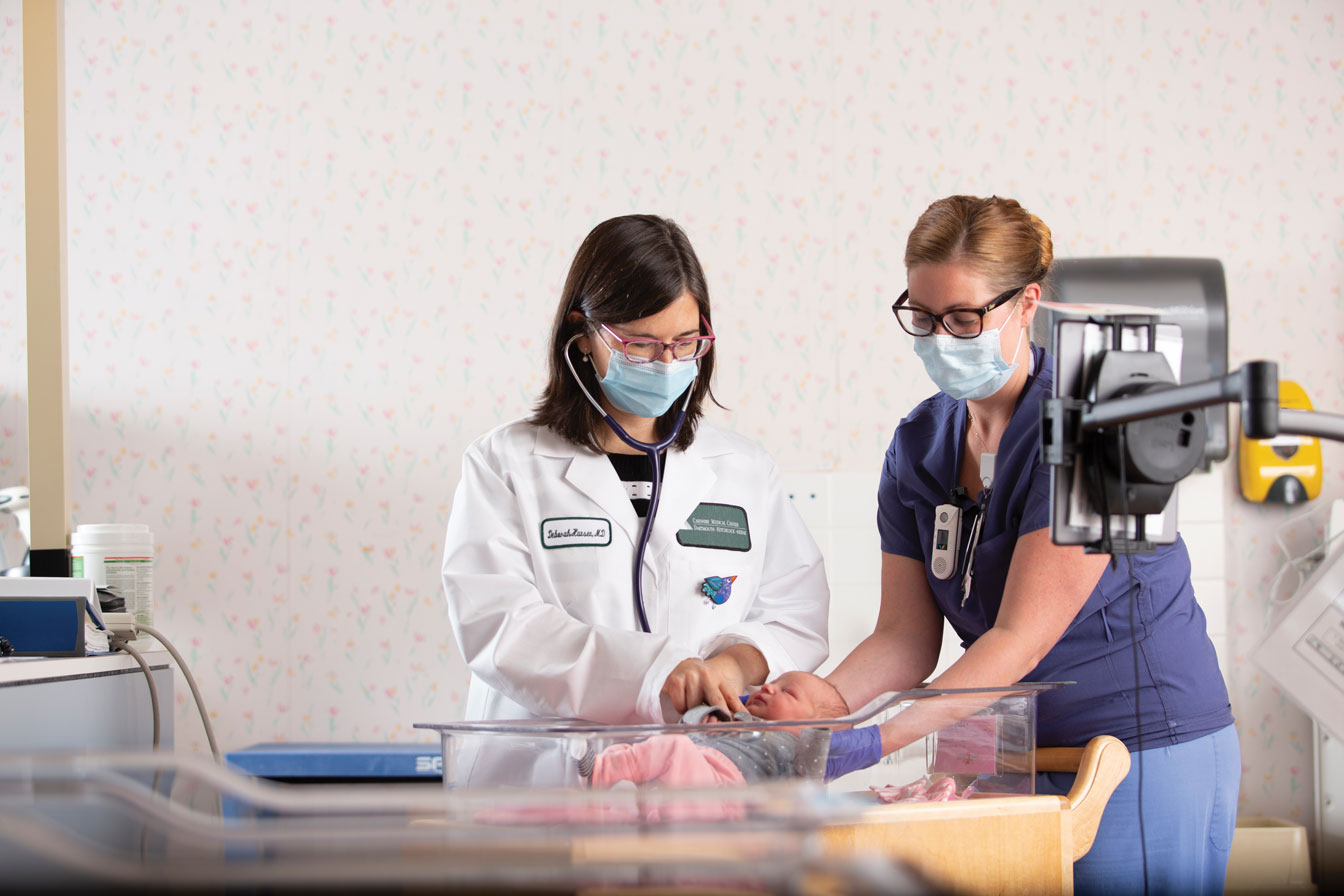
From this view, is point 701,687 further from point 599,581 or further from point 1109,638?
point 1109,638

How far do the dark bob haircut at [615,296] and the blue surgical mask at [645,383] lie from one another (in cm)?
6

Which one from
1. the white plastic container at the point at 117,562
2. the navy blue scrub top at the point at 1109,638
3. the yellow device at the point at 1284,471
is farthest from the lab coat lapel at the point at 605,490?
the yellow device at the point at 1284,471

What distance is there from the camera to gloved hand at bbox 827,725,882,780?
0.92m

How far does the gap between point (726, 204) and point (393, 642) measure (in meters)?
1.49

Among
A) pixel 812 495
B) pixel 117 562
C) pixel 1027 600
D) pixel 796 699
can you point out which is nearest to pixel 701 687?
pixel 796 699

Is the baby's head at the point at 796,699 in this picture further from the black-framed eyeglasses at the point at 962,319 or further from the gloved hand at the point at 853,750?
the black-framed eyeglasses at the point at 962,319

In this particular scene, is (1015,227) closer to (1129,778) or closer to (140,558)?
(1129,778)

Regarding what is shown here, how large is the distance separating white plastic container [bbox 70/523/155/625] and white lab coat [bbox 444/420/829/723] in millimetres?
835

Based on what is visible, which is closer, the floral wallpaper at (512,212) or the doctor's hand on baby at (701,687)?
the doctor's hand on baby at (701,687)

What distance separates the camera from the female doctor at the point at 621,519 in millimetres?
1365

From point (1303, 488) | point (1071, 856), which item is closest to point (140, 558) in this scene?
point (1071, 856)

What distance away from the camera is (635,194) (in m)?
2.85

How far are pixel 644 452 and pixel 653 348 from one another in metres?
0.17

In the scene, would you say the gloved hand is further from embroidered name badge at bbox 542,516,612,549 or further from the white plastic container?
the white plastic container
